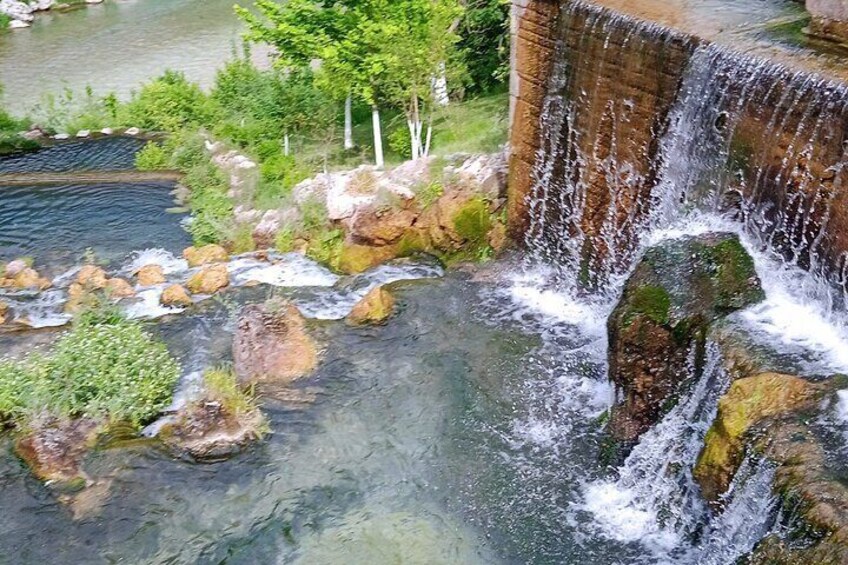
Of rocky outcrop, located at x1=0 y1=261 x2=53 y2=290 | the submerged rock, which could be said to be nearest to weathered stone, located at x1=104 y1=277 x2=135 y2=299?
rocky outcrop, located at x1=0 y1=261 x2=53 y2=290

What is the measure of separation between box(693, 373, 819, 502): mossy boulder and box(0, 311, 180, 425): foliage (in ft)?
19.4

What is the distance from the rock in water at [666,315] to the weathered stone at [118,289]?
23.3 ft

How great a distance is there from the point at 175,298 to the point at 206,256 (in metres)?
1.55

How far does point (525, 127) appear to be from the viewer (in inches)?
475

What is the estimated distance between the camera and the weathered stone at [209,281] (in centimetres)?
1226

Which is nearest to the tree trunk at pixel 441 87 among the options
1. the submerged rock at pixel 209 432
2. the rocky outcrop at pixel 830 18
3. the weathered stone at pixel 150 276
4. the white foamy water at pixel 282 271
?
the white foamy water at pixel 282 271

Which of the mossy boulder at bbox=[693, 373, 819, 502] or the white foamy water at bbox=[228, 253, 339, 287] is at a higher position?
the mossy boulder at bbox=[693, 373, 819, 502]

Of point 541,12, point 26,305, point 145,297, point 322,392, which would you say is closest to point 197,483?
point 322,392

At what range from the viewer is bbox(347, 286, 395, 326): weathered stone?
11062mm

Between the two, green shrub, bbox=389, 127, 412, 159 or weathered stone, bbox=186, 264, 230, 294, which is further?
green shrub, bbox=389, 127, 412, 159

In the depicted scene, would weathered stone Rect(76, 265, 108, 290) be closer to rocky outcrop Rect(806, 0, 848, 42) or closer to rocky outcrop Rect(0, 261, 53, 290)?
rocky outcrop Rect(0, 261, 53, 290)

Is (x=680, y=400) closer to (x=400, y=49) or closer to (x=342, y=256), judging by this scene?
(x=342, y=256)

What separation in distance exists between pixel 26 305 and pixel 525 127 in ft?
24.7

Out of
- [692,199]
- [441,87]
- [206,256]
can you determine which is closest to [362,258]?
[206,256]
